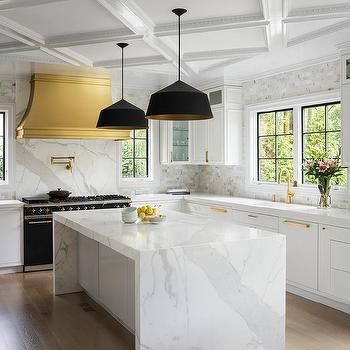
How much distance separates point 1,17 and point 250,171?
4147 millimetres

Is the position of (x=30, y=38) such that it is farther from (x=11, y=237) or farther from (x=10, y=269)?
(x=10, y=269)

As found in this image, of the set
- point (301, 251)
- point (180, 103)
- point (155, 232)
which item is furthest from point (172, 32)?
point (301, 251)

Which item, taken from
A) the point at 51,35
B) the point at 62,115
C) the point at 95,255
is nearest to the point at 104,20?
the point at 51,35

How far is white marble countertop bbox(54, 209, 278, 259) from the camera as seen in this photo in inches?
130

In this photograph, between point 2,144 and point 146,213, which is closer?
point 146,213

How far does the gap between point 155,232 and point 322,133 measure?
9.83 feet

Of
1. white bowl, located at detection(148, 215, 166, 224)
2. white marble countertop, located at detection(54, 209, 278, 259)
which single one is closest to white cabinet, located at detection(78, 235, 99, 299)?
white marble countertop, located at detection(54, 209, 278, 259)

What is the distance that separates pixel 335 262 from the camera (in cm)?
474

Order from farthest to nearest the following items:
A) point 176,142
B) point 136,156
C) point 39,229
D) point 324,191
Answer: point 136,156 < point 176,142 < point 39,229 < point 324,191

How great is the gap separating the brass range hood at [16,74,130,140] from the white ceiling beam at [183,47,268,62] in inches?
74.2

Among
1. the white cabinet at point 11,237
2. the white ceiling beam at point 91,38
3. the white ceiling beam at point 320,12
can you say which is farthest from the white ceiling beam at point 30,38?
the white ceiling beam at point 320,12

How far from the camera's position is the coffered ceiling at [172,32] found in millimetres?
3828

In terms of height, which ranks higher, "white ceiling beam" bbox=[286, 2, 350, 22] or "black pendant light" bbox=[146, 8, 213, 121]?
"white ceiling beam" bbox=[286, 2, 350, 22]

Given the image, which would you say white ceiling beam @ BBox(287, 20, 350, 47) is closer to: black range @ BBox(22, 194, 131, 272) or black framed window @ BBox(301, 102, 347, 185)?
black framed window @ BBox(301, 102, 347, 185)
